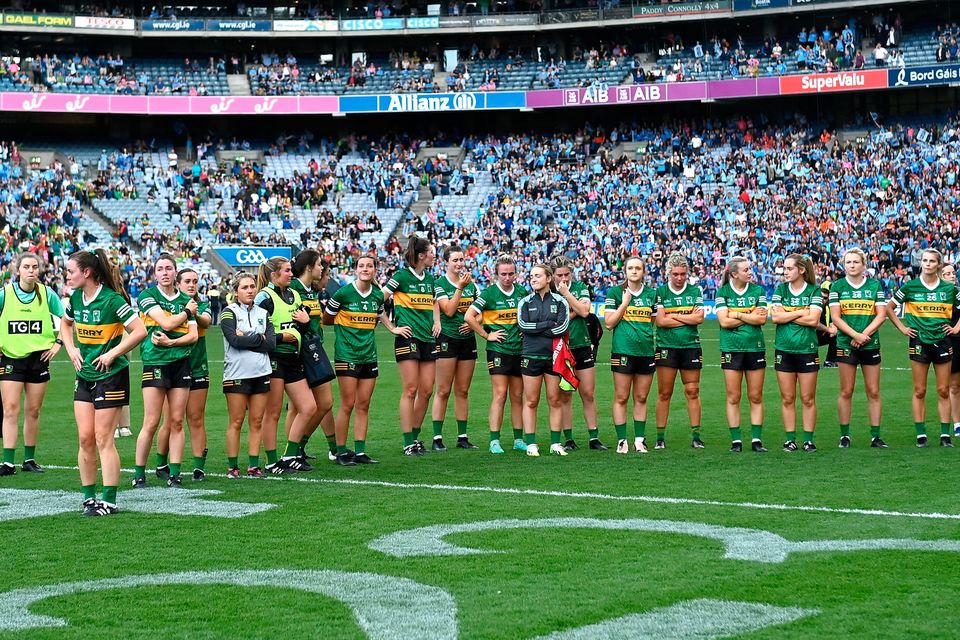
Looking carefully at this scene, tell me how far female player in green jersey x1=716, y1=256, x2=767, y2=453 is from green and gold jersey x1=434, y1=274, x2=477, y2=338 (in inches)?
99.8

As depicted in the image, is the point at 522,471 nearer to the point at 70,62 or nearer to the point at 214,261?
the point at 214,261

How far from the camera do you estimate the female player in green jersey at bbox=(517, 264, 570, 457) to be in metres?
11.9

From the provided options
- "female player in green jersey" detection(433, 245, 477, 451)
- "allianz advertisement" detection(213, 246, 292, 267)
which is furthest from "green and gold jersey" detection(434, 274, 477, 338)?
"allianz advertisement" detection(213, 246, 292, 267)

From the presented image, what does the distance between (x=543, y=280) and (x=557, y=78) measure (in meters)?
38.3

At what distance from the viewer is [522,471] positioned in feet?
35.7

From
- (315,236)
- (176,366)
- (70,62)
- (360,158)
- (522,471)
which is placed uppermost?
(70,62)

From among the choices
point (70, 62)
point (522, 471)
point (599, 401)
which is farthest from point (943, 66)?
point (522, 471)

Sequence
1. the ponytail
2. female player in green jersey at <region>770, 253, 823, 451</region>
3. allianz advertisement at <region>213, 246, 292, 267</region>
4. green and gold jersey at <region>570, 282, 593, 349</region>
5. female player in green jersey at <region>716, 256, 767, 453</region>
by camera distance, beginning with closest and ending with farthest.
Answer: the ponytail
female player in green jersey at <region>770, 253, 823, 451</region>
female player in green jersey at <region>716, 256, 767, 453</region>
green and gold jersey at <region>570, 282, 593, 349</region>
allianz advertisement at <region>213, 246, 292, 267</region>

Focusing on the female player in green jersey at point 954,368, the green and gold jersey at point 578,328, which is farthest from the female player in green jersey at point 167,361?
the female player in green jersey at point 954,368

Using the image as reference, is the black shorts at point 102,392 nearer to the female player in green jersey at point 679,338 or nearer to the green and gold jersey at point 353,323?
the green and gold jersey at point 353,323

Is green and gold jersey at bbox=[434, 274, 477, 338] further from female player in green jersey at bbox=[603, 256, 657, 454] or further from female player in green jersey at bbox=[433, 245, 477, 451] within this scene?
female player in green jersey at bbox=[603, 256, 657, 454]

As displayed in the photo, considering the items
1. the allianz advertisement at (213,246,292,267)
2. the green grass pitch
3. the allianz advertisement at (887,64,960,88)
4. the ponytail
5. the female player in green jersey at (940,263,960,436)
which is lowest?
the green grass pitch

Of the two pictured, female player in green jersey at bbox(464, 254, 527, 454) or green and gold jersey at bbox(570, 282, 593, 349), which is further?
green and gold jersey at bbox(570, 282, 593, 349)

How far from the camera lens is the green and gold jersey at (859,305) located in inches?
473
